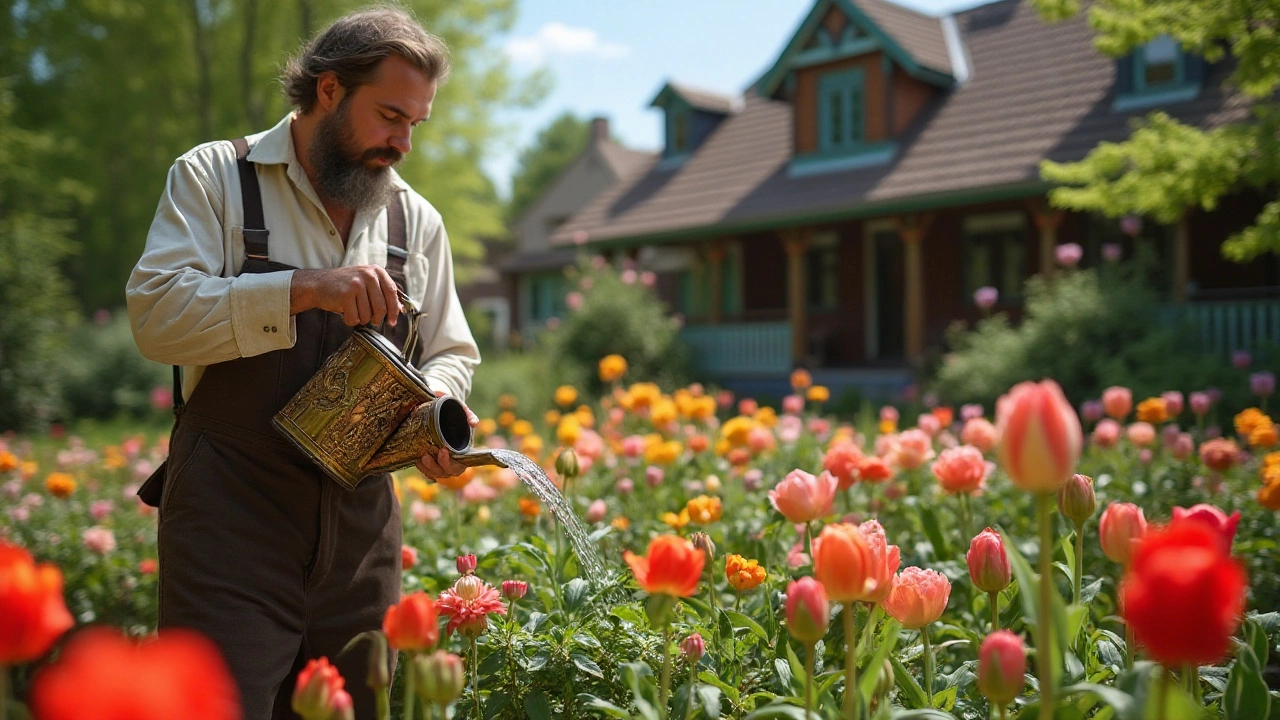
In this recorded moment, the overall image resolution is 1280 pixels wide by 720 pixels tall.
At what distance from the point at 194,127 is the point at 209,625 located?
21.7 m

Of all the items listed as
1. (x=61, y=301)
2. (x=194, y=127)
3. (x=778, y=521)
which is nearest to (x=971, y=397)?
(x=778, y=521)

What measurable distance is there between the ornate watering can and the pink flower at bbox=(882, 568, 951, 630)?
88 cm

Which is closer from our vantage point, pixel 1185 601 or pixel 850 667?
pixel 1185 601

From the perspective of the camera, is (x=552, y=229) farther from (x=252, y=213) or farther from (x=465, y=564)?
(x=465, y=564)

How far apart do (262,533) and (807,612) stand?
133cm

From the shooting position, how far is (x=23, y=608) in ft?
2.80

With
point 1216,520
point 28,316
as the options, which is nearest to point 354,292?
point 1216,520

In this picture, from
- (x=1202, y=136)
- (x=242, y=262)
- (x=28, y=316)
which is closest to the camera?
(x=242, y=262)

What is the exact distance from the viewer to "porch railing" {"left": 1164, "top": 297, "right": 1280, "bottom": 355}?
394 inches

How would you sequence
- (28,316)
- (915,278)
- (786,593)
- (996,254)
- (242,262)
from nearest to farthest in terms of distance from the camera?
(786,593) → (242,262) → (915,278) → (996,254) → (28,316)

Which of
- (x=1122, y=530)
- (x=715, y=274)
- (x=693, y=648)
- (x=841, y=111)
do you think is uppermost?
(x=841, y=111)

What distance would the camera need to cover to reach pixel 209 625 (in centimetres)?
A: 201

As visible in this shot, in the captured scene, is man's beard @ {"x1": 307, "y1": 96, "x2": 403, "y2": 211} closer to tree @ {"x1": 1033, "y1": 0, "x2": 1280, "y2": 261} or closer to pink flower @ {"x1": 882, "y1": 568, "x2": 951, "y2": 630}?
pink flower @ {"x1": 882, "y1": 568, "x2": 951, "y2": 630}

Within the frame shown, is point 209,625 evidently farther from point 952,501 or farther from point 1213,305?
point 1213,305
